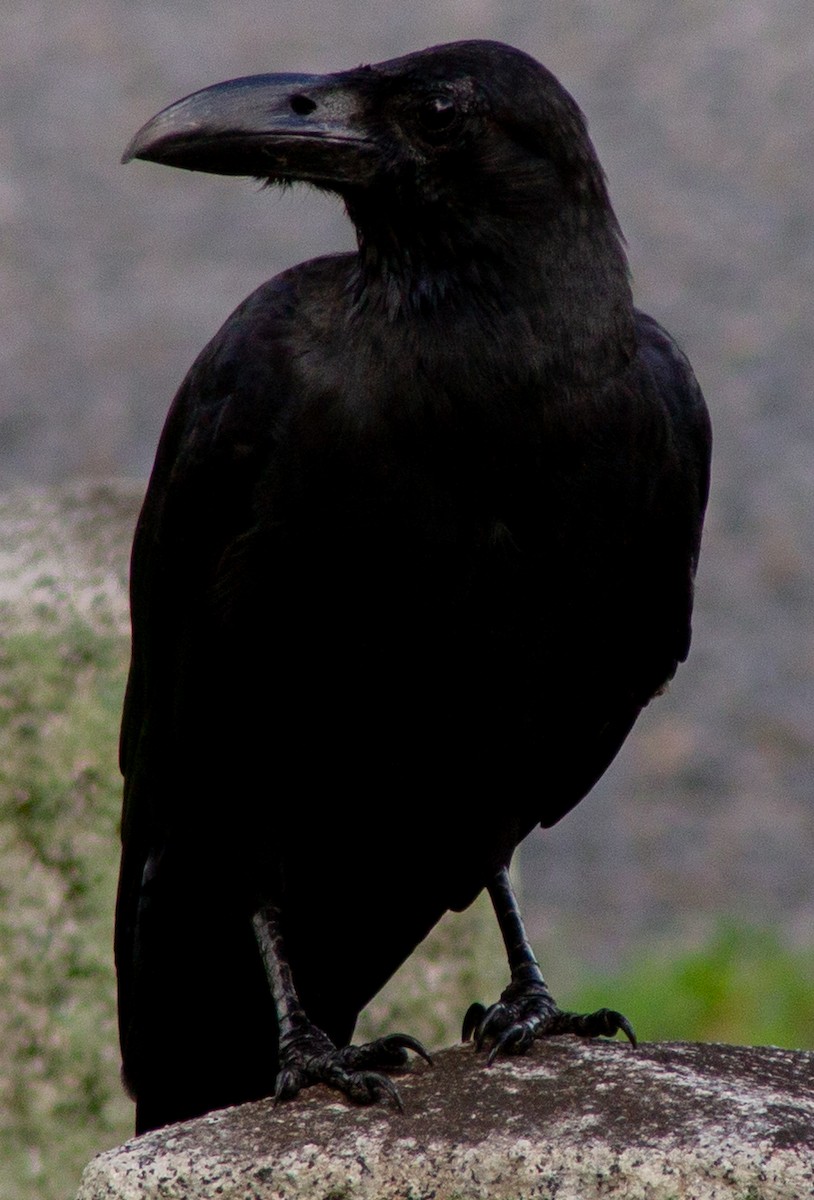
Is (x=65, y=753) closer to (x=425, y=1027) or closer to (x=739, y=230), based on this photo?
(x=425, y=1027)

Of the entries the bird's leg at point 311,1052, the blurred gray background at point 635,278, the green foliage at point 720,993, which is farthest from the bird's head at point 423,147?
the blurred gray background at point 635,278

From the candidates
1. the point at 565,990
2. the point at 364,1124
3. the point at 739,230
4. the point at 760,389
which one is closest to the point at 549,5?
the point at 739,230

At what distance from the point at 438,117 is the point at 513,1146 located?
5.01ft

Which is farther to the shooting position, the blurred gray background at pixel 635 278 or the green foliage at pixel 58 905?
the blurred gray background at pixel 635 278

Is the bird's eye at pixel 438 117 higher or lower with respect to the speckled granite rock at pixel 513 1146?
higher

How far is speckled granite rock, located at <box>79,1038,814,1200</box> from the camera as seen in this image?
302 centimetres


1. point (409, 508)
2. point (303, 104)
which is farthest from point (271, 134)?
point (409, 508)

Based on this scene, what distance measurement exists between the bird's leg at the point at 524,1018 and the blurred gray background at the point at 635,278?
278 centimetres

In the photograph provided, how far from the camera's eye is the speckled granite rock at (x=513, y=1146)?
9.91 ft

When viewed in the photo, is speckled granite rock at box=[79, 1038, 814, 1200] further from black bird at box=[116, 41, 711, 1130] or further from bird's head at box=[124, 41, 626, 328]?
bird's head at box=[124, 41, 626, 328]

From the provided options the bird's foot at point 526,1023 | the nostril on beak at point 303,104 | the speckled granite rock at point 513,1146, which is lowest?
the speckled granite rock at point 513,1146

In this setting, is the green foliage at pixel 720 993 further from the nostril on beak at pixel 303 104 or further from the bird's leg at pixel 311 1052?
the nostril on beak at pixel 303 104

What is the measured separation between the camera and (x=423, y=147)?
3635mm

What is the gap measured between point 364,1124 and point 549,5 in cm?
753
